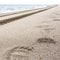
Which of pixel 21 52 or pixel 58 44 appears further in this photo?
pixel 58 44

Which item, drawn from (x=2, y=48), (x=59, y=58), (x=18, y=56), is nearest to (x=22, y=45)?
(x=2, y=48)

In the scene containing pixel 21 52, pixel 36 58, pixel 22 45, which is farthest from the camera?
pixel 22 45

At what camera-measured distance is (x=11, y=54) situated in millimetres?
1022

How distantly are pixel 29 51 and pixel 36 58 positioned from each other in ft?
0.50

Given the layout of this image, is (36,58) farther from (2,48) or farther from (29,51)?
(2,48)

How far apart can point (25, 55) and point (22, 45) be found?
0.75 feet

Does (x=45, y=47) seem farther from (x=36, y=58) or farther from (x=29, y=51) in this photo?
(x=36, y=58)

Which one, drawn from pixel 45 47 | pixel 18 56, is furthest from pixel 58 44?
pixel 18 56

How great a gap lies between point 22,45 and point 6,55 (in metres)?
0.24

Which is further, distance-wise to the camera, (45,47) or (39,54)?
(45,47)

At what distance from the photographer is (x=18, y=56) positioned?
980 millimetres

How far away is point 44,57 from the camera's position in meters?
0.96

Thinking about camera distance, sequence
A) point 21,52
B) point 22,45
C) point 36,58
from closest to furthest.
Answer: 1. point 36,58
2. point 21,52
3. point 22,45

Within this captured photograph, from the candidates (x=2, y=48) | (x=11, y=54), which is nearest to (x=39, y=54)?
(x=11, y=54)
